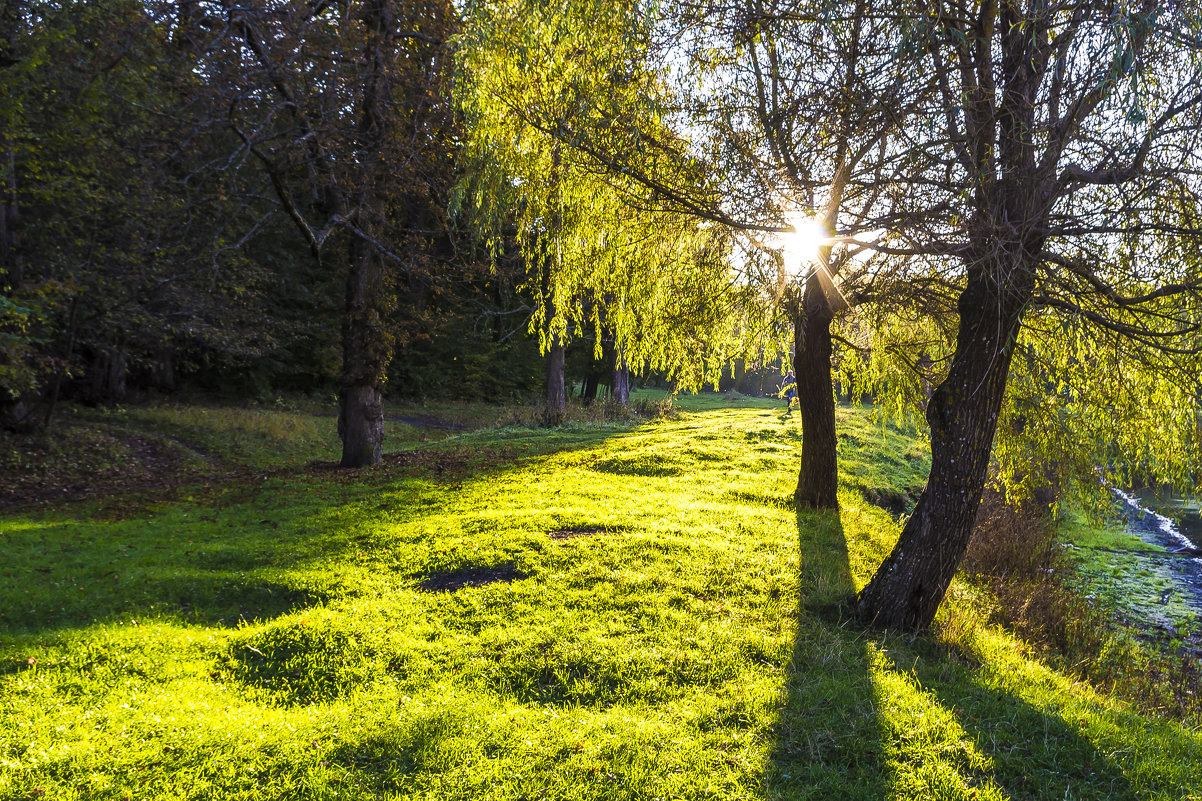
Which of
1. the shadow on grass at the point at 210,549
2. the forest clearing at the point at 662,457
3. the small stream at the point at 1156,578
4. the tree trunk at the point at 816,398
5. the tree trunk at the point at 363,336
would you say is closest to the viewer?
the forest clearing at the point at 662,457

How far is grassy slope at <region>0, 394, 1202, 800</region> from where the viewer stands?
402 centimetres

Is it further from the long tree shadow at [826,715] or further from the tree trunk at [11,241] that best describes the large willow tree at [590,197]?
the tree trunk at [11,241]

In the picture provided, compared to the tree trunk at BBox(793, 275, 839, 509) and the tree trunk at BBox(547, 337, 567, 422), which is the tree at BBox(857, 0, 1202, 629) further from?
the tree trunk at BBox(547, 337, 567, 422)

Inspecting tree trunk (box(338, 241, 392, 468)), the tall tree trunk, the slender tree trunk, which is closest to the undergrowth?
tree trunk (box(338, 241, 392, 468))

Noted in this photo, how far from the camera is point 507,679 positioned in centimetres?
514

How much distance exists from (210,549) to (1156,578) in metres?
18.7

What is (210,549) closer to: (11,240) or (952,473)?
(952,473)

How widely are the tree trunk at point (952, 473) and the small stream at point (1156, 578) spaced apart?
354cm

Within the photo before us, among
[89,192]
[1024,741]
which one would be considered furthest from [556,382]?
[1024,741]

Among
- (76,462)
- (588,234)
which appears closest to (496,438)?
(76,462)

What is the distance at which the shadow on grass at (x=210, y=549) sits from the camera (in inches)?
257

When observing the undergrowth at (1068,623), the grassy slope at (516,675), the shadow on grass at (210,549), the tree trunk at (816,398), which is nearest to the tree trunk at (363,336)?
the shadow on grass at (210,549)

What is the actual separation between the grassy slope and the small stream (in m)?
4.89

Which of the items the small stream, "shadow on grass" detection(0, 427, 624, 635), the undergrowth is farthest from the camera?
the small stream
